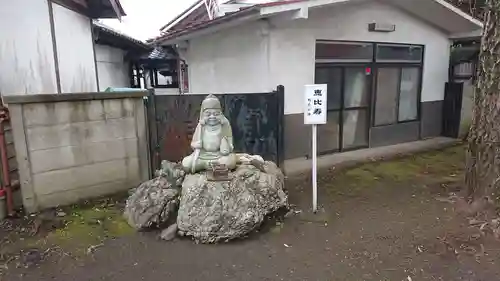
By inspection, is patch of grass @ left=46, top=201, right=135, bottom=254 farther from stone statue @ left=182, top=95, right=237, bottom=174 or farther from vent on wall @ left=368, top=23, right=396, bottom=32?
vent on wall @ left=368, top=23, right=396, bottom=32

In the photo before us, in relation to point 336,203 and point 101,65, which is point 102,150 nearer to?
point 336,203

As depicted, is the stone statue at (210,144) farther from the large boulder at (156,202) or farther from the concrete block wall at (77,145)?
the concrete block wall at (77,145)

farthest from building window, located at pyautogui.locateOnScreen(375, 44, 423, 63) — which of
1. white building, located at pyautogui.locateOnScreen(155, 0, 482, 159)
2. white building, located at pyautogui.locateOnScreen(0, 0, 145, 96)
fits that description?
white building, located at pyautogui.locateOnScreen(0, 0, 145, 96)

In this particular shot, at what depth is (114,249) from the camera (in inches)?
150

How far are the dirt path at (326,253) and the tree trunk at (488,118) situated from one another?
550mm

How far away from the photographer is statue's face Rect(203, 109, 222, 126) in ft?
14.5

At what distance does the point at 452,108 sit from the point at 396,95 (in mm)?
2201

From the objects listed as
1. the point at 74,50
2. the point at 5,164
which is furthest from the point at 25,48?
the point at 5,164

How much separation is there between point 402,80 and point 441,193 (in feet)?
13.7

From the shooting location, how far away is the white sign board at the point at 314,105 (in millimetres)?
4457

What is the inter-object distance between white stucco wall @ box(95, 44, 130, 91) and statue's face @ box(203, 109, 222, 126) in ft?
20.7

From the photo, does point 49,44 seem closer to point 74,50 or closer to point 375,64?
point 74,50

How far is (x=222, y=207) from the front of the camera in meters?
3.96

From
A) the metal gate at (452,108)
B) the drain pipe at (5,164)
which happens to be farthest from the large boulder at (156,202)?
the metal gate at (452,108)
